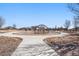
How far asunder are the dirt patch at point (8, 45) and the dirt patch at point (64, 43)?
0.31 metres

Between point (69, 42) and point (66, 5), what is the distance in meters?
0.38

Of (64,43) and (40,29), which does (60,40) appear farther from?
(40,29)

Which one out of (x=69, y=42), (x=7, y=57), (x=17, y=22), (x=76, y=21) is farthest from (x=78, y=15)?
(x=7, y=57)

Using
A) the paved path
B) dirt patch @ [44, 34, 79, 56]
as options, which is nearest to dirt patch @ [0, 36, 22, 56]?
the paved path

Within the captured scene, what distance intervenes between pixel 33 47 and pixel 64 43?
0.32m

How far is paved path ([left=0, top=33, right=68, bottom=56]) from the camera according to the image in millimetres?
3531

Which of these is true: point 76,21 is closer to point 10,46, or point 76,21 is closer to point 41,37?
point 41,37

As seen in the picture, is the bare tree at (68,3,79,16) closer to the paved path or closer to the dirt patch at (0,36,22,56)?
the paved path

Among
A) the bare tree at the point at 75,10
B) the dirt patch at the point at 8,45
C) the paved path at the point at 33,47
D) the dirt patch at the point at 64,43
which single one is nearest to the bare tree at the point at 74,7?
the bare tree at the point at 75,10

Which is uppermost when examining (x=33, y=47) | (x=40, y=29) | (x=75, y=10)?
(x=75, y=10)

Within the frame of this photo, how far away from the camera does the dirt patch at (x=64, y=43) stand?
3535mm

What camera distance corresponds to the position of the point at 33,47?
355cm

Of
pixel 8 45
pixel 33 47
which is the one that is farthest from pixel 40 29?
pixel 8 45

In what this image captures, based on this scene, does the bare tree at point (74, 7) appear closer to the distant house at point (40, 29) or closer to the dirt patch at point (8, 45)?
the distant house at point (40, 29)
